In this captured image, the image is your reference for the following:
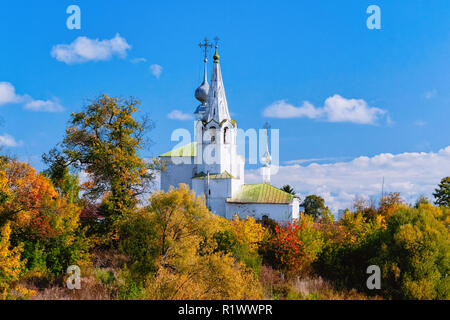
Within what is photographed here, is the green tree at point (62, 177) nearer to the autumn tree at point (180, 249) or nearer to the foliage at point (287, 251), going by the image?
the autumn tree at point (180, 249)

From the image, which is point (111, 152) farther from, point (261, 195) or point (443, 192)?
point (443, 192)

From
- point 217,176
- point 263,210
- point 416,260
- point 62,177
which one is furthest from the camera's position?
point 217,176

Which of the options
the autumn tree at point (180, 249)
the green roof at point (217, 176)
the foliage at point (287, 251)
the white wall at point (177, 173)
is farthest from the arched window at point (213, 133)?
the autumn tree at point (180, 249)

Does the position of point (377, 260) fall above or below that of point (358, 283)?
Answer: above

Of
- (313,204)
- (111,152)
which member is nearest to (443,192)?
(313,204)

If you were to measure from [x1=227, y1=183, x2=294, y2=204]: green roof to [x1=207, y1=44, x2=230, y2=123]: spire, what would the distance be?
7.82 metres

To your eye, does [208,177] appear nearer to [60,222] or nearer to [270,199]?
[270,199]

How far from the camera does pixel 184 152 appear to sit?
45.7 metres

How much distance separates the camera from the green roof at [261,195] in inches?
1516

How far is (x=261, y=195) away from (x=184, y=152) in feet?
37.8

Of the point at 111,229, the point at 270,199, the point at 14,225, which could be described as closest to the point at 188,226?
the point at 111,229
